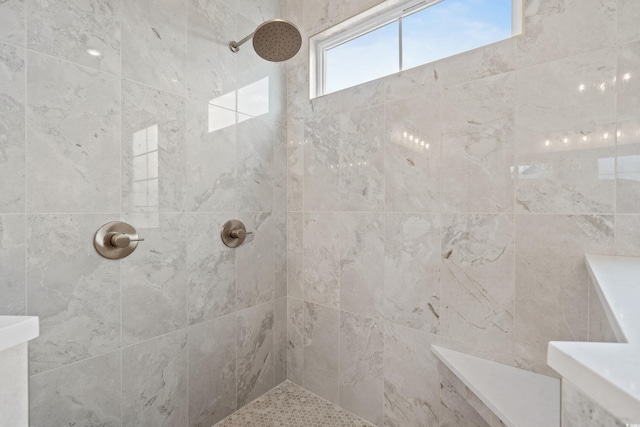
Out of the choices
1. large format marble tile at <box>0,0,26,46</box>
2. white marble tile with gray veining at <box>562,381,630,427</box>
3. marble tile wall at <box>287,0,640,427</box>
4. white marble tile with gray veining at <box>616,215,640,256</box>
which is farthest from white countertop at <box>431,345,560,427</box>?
large format marble tile at <box>0,0,26,46</box>

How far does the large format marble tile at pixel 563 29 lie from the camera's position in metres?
0.97

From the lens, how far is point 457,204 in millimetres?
1239

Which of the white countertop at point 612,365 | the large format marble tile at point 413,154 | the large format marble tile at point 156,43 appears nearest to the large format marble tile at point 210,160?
the large format marble tile at point 156,43

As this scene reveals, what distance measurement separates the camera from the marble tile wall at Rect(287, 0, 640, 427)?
0.99 meters

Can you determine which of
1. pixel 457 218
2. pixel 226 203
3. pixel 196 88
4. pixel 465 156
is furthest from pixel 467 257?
pixel 196 88

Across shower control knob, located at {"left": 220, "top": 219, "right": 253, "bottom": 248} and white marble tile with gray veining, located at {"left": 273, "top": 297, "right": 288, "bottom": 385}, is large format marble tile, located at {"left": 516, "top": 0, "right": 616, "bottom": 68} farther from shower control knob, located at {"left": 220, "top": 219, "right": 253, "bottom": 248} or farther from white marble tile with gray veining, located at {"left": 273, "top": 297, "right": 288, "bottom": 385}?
white marble tile with gray veining, located at {"left": 273, "top": 297, "right": 288, "bottom": 385}

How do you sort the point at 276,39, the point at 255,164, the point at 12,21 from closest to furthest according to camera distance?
the point at 12,21 < the point at 276,39 < the point at 255,164

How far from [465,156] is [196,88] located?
1.20m

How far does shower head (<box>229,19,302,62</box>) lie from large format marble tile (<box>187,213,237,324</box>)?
778mm

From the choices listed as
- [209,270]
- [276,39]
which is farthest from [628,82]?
[209,270]

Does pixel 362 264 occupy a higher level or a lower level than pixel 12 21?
lower

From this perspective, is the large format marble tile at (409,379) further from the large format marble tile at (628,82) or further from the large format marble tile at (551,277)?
the large format marble tile at (628,82)

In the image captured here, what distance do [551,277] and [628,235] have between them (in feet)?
0.80

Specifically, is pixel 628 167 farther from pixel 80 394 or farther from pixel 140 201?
pixel 80 394
